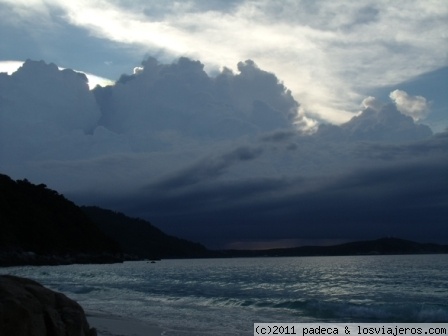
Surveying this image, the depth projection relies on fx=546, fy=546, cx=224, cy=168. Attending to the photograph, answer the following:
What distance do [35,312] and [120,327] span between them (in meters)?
11.9

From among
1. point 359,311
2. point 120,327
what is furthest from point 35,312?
point 359,311

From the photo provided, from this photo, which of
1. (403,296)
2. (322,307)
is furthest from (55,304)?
(403,296)

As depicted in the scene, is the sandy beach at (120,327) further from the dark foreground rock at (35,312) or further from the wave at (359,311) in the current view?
the wave at (359,311)

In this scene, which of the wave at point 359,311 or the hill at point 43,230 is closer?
the wave at point 359,311

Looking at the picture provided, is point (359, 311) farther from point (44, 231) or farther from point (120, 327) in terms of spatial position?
point (44, 231)

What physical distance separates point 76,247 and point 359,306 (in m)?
126

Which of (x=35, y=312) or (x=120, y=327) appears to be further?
(x=120, y=327)

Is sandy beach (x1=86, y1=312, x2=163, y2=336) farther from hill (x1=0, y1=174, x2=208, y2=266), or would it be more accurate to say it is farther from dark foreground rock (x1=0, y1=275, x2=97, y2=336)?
hill (x1=0, y1=174, x2=208, y2=266)

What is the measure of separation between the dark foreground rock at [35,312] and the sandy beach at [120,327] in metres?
8.21

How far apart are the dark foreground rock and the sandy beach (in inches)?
323

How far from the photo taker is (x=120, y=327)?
20719 mm

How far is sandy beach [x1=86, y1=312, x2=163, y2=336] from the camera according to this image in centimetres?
1895

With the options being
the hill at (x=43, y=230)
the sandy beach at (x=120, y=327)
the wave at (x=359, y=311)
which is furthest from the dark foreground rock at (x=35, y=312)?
the hill at (x=43, y=230)

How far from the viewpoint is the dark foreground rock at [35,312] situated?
8852 millimetres
